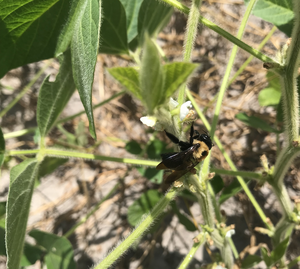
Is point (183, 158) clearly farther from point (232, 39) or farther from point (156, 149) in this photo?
point (156, 149)

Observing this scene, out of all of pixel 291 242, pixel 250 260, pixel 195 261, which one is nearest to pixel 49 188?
pixel 195 261

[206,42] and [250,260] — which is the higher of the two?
[206,42]

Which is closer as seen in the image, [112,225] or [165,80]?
[165,80]

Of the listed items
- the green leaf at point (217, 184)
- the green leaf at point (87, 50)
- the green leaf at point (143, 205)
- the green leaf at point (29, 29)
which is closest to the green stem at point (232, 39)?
the green leaf at point (87, 50)

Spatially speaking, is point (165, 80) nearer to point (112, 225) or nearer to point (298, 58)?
point (298, 58)

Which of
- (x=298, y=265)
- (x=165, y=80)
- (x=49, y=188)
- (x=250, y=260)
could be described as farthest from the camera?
(x=49, y=188)

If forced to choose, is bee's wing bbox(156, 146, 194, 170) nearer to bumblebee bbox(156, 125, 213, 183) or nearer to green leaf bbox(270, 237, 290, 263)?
bumblebee bbox(156, 125, 213, 183)

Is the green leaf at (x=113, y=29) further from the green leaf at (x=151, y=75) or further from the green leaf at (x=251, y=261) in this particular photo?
the green leaf at (x=251, y=261)
